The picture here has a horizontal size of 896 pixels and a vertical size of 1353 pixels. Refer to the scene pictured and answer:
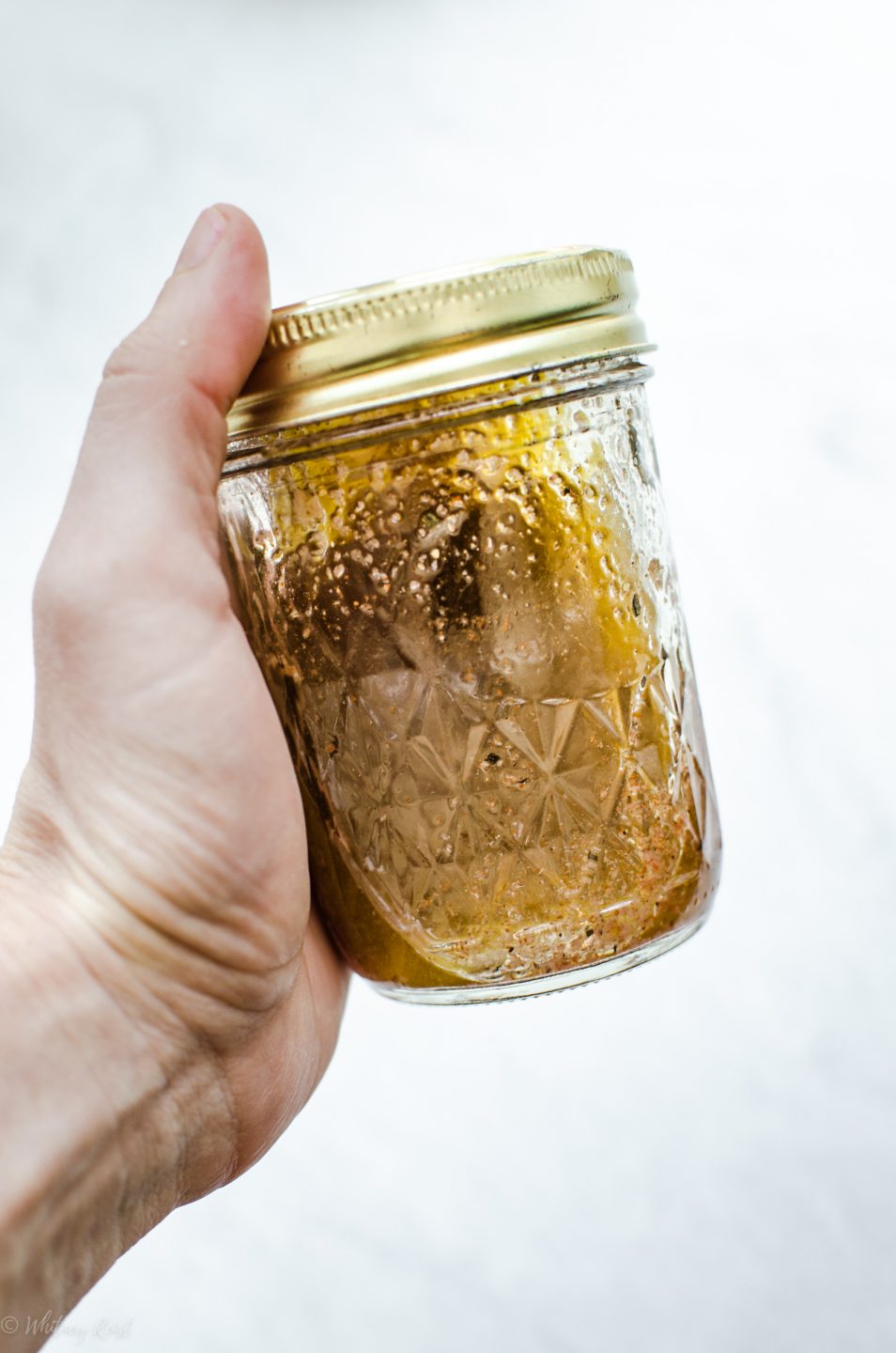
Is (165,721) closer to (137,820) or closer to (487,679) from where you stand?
(137,820)

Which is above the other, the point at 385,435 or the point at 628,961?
the point at 385,435

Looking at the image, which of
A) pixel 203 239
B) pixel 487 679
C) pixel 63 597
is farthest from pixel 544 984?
pixel 203 239

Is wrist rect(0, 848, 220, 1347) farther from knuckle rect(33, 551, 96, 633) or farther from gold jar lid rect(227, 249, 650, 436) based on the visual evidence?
gold jar lid rect(227, 249, 650, 436)

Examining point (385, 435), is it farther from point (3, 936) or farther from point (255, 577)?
point (3, 936)

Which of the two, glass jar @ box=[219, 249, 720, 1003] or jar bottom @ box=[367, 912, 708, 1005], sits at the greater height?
glass jar @ box=[219, 249, 720, 1003]

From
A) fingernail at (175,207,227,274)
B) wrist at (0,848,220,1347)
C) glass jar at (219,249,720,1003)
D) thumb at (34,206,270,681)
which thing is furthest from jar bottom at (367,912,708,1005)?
fingernail at (175,207,227,274)

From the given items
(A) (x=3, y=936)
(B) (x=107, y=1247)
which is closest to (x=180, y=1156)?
(B) (x=107, y=1247)

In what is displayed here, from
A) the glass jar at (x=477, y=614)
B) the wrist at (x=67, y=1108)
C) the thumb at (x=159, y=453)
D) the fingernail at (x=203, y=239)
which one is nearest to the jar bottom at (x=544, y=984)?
the glass jar at (x=477, y=614)
